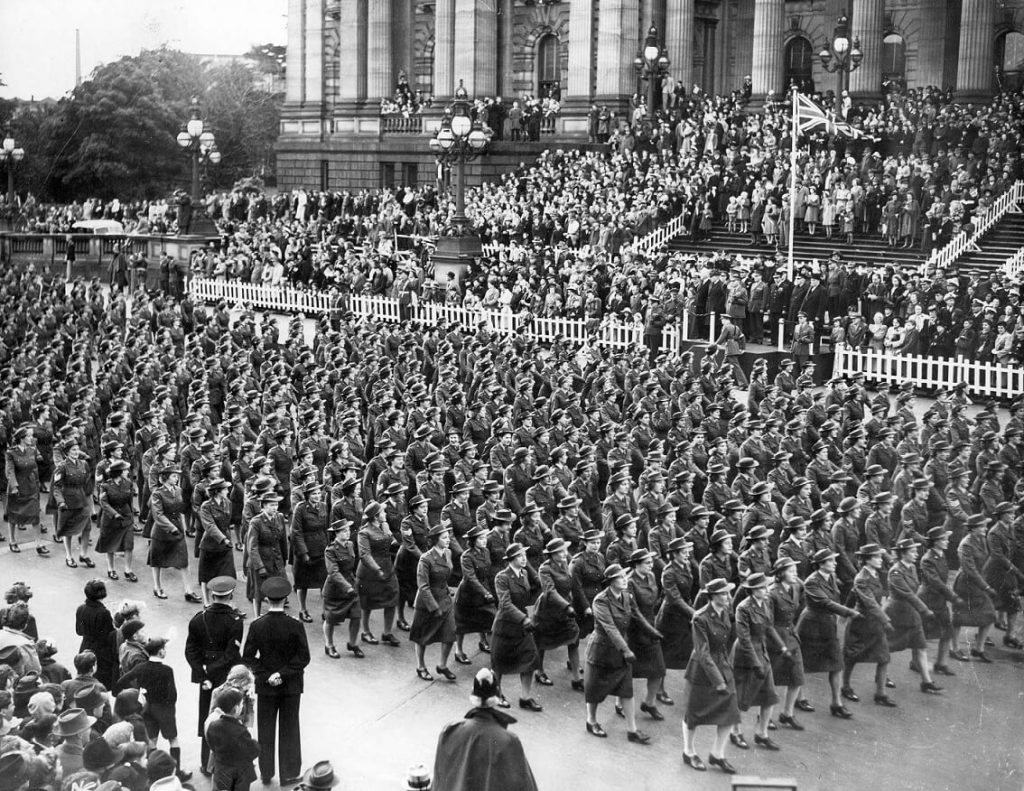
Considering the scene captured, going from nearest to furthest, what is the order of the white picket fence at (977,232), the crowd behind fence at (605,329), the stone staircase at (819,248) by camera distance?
1. the crowd behind fence at (605,329)
2. the white picket fence at (977,232)
3. the stone staircase at (819,248)

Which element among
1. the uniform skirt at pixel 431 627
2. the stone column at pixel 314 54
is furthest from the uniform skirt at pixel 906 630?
the stone column at pixel 314 54

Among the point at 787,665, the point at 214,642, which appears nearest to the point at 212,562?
the point at 214,642

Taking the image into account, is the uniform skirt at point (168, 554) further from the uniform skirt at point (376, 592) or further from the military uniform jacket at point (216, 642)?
the military uniform jacket at point (216, 642)

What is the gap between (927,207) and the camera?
101 ft

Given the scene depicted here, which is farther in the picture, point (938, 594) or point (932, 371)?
point (932, 371)

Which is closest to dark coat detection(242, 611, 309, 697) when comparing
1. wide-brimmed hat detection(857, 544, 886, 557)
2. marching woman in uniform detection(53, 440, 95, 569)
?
wide-brimmed hat detection(857, 544, 886, 557)

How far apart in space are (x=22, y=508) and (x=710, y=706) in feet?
31.5

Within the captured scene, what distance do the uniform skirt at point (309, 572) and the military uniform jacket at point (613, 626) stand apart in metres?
3.87

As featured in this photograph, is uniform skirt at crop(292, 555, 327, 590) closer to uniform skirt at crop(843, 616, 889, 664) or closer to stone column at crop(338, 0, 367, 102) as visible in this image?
uniform skirt at crop(843, 616, 889, 664)

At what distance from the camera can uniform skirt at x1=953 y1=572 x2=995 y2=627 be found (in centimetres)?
1230

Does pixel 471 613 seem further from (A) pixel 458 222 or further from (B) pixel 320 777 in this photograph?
(A) pixel 458 222

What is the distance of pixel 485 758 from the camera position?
773 centimetres

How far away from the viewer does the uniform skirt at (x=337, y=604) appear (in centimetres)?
1251

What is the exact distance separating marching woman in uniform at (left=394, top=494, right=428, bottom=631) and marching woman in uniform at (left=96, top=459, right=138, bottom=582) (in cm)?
329
